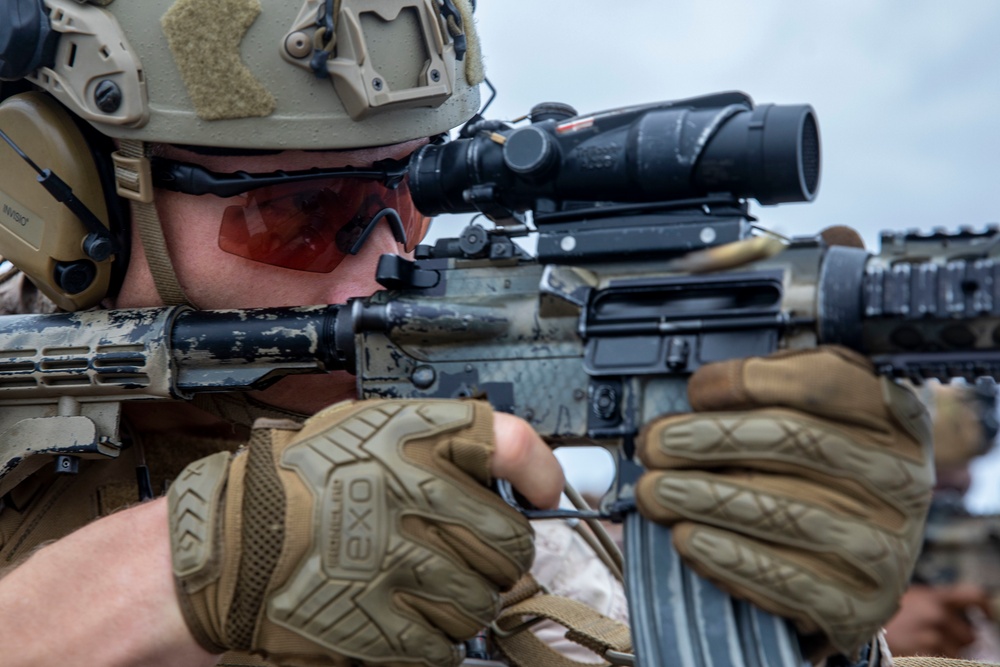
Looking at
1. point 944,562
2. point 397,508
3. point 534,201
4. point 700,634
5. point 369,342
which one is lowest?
point 944,562

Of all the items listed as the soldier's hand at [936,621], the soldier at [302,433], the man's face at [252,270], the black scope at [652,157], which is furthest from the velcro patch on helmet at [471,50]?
the soldier's hand at [936,621]

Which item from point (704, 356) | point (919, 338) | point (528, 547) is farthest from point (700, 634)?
point (919, 338)

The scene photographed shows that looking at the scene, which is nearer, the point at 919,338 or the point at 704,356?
the point at 919,338

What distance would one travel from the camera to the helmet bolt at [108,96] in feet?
9.16

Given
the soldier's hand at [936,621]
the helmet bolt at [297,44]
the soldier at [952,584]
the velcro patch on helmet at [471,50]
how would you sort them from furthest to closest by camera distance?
the soldier's hand at [936,621], the soldier at [952,584], the velcro patch on helmet at [471,50], the helmet bolt at [297,44]

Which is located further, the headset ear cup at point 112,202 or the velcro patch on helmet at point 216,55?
the headset ear cup at point 112,202

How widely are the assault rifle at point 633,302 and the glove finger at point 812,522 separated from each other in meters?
0.18

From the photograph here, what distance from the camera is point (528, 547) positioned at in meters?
2.19

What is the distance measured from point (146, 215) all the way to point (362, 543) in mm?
1178

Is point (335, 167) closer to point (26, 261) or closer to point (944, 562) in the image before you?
point (26, 261)

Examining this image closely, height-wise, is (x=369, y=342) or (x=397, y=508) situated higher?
(x=369, y=342)

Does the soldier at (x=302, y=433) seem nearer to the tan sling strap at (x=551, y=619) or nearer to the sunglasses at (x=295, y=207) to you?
the sunglasses at (x=295, y=207)

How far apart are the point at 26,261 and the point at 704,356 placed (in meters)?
1.67

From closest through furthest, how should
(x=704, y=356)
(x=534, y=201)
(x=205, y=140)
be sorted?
(x=704, y=356)
(x=534, y=201)
(x=205, y=140)
